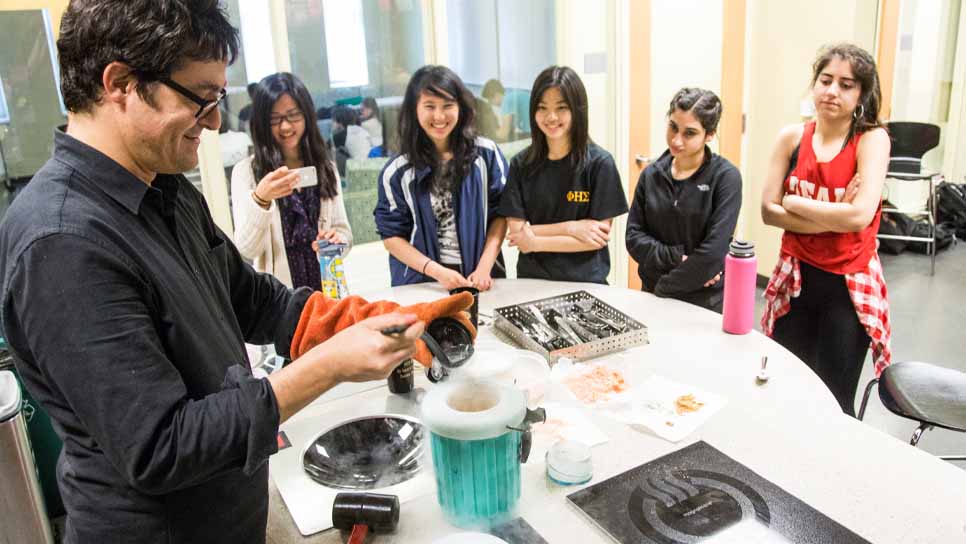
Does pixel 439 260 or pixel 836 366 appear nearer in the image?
pixel 836 366

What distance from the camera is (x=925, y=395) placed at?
6.02ft

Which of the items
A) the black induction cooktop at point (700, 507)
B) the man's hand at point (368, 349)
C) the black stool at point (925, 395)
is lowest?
the black stool at point (925, 395)

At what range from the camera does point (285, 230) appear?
2.34 m

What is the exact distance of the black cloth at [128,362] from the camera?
0.80 meters

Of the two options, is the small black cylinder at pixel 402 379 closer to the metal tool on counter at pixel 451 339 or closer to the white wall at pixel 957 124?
the metal tool on counter at pixel 451 339

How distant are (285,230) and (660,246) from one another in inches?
51.4

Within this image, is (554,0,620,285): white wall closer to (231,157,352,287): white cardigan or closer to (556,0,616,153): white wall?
(556,0,616,153): white wall

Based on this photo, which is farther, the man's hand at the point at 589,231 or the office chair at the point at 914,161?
the office chair at the point at 914,161

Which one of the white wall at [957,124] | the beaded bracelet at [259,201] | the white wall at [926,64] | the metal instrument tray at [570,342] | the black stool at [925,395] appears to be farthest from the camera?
the white wall at [957,124]

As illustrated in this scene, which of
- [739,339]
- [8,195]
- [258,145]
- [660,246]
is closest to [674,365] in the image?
[739,339]

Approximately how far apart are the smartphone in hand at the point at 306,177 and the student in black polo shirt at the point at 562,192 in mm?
667

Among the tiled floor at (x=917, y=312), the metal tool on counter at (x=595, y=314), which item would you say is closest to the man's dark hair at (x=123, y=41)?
the metal tool on counter at (x=595, y=314)

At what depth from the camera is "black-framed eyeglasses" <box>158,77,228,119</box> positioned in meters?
0.89

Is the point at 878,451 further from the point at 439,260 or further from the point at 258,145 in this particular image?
the point at 258,145
